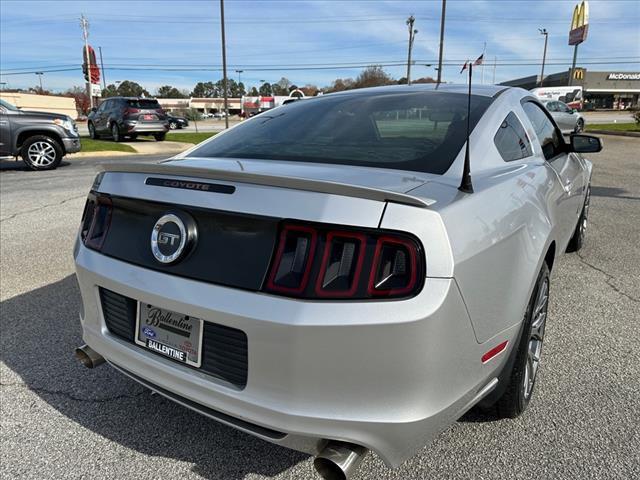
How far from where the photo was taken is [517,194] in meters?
2.16

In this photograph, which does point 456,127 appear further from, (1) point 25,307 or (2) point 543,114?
(1) point 25,307

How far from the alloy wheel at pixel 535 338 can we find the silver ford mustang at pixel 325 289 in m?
0.07

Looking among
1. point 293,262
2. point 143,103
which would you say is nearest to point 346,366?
point 293,262

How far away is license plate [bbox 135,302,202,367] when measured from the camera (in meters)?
1.77

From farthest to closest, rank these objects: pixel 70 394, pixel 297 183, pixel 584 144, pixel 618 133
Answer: pixel 618 133
pixel 584 144
pixel 70 394
pixel 297 183

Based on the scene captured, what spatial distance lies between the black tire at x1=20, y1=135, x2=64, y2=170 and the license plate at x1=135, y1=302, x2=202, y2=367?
36.4 ft

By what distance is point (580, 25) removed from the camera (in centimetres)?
4353

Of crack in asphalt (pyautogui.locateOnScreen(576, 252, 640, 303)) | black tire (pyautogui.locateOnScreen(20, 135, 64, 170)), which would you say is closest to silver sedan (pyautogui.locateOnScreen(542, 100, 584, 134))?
crack in asphalt (pyautogui.locateOnScreen(576, 252, 640, 303))

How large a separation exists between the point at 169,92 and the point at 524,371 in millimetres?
149564

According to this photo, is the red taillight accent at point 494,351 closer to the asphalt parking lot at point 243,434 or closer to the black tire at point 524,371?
the black tire at point 524,371

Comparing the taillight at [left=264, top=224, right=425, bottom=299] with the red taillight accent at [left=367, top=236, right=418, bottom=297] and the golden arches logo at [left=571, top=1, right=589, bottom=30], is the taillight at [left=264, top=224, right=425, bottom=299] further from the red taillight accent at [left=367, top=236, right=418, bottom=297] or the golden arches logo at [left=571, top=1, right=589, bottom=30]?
the golden arches logo at [left=571, top=1, right=589, bottom=30]

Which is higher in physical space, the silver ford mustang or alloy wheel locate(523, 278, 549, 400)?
the silver ford mustang

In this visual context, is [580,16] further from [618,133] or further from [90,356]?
[90,356]

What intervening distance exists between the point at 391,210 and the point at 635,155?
1623 cm
